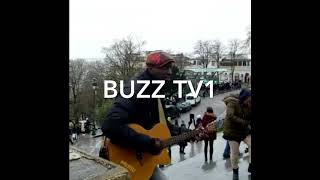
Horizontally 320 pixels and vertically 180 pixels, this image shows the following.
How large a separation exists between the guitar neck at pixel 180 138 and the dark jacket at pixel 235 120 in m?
0.58

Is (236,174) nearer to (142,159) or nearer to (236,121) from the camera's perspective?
(236,121)

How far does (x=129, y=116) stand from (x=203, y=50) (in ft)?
3.46

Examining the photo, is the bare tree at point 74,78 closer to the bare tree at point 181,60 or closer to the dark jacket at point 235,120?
the bare tree at point 181,60

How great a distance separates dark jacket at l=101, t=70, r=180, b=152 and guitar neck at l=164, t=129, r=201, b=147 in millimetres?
139

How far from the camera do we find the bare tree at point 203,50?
9.25ft

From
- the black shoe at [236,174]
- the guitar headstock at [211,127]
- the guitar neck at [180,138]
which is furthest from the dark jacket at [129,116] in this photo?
the black shoe at [236,174]

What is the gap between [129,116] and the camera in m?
2.01

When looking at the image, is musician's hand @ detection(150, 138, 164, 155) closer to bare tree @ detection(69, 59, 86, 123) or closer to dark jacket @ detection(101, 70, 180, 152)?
dark jacket @ detection(101, 70, 180, 152)

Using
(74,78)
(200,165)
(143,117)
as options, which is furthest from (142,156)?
(200,165)

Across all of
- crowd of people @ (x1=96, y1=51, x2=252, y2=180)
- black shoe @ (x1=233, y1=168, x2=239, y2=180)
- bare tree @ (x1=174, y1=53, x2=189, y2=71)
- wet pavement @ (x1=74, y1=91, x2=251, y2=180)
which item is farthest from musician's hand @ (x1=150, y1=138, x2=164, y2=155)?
black shoe @ (x1=233, y1=168, x2=239, y2=180)

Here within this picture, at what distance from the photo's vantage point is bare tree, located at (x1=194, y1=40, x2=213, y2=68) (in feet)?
9.25
